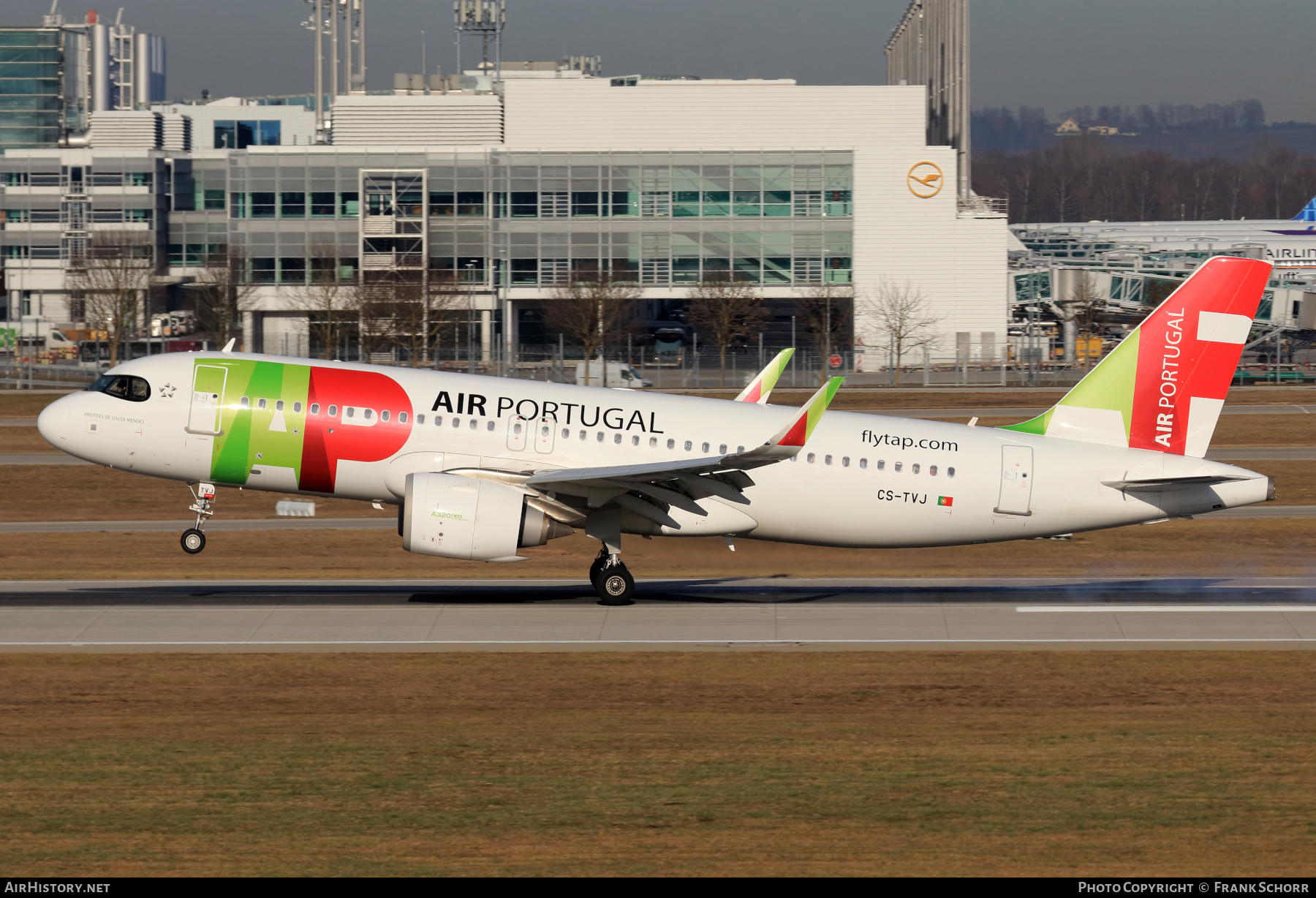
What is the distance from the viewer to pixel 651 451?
30.1 metres

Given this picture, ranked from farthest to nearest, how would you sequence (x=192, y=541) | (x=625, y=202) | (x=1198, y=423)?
(x=625, y=202)
(x=1198, y=423)
(x=192, y=541)

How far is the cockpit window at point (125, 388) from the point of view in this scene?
30.0m

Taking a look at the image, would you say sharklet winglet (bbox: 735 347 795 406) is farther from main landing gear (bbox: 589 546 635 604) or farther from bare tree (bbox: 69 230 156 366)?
bare tree (bbox: 69 230 156 366)

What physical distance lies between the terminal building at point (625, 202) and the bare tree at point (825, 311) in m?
0.60

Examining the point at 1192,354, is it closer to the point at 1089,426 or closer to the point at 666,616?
the point at 1089,426

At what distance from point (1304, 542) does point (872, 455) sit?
63.5 ft

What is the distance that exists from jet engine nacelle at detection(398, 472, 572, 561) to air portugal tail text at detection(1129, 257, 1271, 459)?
13600 millimetres

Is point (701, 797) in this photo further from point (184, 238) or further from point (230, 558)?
point (184, 238)

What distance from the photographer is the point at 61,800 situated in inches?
711

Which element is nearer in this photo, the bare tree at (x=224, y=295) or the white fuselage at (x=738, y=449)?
the white fuselage at (x=738, y=449)

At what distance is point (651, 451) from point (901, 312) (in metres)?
90.6

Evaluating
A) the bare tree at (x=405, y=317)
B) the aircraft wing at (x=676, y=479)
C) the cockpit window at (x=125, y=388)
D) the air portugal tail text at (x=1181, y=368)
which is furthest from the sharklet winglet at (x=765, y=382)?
the bare tree at (x=405, y=317)

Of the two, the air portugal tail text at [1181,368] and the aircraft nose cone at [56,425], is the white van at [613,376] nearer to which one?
the air portugal tail text at [1181,368]

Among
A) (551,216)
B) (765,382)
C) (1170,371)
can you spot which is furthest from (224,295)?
(1170,371)
